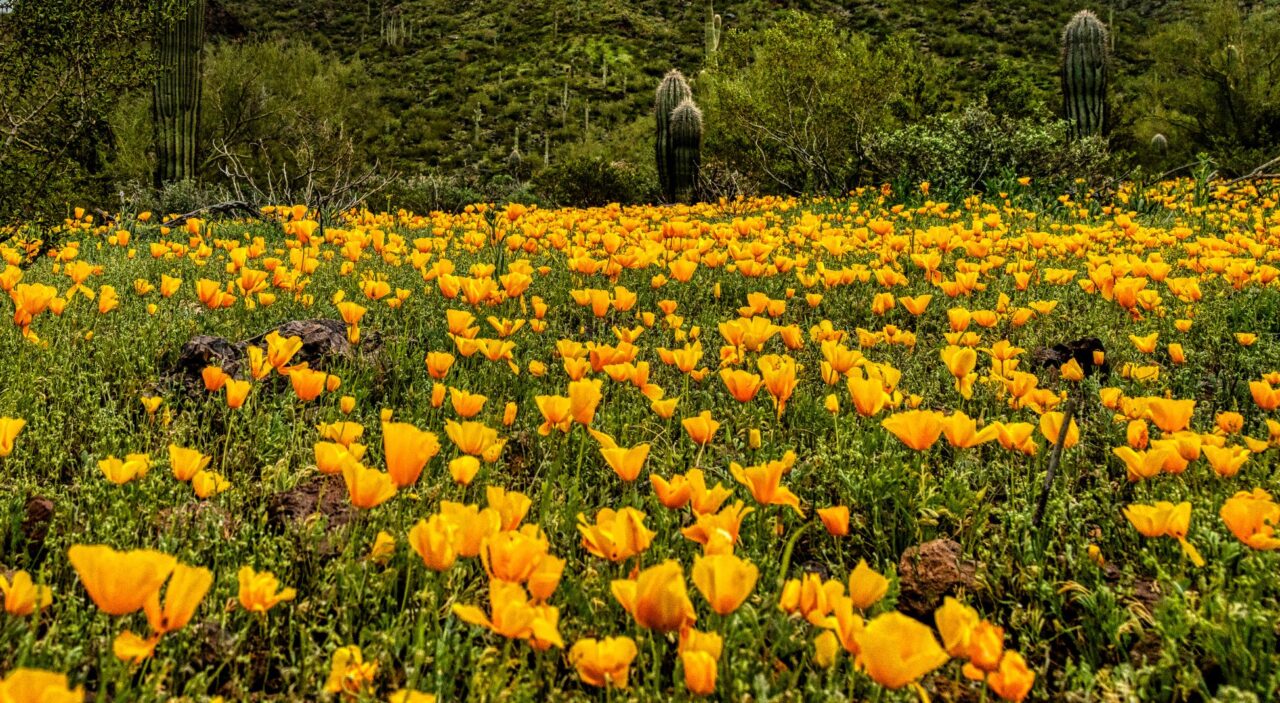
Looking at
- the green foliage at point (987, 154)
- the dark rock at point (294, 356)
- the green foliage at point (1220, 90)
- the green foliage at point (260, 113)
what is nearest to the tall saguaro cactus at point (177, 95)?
the green foliage at point (260, 113)

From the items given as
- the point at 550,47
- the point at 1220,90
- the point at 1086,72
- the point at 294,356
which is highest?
the point at 550,47

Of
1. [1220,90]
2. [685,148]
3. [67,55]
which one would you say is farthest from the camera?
[1220,90]

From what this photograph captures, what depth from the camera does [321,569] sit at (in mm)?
1508

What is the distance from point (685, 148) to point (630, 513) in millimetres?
13442

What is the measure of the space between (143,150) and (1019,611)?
73.6ft

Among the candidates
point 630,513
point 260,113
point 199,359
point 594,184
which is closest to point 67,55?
point 199,359

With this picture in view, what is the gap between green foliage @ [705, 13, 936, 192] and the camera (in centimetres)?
1390

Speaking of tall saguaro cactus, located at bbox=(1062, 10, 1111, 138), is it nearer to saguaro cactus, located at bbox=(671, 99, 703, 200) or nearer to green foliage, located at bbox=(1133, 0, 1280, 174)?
green foliage, located at bbox=(1133, 0, 1280, 174)

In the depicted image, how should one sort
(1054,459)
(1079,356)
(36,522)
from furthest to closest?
(1079,356) < (36,522) < (1054,459)

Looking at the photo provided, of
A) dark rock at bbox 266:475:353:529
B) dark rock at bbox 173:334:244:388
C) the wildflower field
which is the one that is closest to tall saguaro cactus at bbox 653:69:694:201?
the wildflower field

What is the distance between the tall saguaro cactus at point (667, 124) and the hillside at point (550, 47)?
1707cm

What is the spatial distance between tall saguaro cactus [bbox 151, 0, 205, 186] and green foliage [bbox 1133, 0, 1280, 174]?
20.1m

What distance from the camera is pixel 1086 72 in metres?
11.9

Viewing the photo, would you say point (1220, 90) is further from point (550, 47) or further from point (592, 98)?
point (550, 47)
